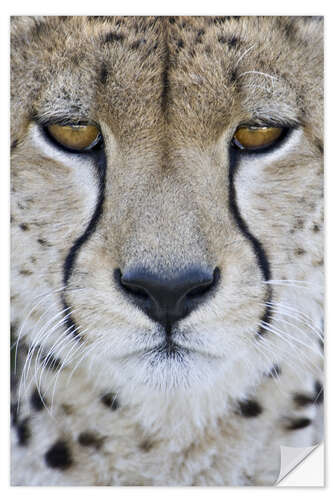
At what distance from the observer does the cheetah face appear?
1250 millimetres

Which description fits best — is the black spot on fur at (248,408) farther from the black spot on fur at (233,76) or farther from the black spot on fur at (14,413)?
the black spot on fur at (233,76)

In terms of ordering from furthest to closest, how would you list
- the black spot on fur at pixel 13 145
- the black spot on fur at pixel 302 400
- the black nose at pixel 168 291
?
the black spot on fur at pixel 302 400 → the black spot on fur at pixel 13 145 → the black nose at pixel 168 291

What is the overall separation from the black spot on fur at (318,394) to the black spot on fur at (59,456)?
514mm

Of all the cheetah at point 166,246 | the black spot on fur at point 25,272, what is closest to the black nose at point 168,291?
the cheetah at point 166,246

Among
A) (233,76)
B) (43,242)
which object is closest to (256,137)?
(233,76)

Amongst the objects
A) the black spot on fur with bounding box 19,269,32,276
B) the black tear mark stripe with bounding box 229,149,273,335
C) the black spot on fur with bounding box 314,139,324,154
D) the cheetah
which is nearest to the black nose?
the cheetah

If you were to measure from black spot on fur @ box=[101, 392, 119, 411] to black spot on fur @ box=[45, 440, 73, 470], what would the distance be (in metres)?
0.12

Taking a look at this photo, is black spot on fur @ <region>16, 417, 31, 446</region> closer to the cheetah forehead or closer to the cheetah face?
the cheetah face

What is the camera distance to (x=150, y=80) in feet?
4.31

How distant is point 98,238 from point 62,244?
92 mm

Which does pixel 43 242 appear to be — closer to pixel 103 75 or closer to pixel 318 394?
pixel 103 75

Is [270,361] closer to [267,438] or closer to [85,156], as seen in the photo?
[267,438]

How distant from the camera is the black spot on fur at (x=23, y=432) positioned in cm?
150

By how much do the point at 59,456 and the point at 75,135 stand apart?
0.65 metres
